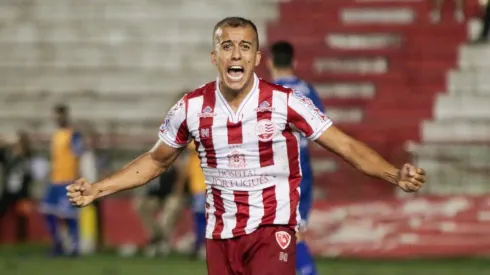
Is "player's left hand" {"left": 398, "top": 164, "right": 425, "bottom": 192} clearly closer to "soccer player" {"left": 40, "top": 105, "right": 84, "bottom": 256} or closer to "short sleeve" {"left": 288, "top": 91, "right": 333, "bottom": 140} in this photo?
"short sleeve" {"left": 288, "top": 91, "right": 333, "bottom": 140}

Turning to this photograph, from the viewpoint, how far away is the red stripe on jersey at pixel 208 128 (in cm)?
649

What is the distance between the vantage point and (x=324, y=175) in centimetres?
1598

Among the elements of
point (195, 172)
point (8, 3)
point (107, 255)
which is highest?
point (8, 3)

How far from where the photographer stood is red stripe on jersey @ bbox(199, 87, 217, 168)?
21.3 ft

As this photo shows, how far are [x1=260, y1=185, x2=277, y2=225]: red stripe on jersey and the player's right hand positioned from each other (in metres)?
0.88

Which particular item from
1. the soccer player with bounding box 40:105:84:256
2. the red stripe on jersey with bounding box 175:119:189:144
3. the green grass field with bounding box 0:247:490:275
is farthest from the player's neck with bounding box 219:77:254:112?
the soccer player with bounding box 40:105:84:256

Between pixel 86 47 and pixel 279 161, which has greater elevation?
pixel 86 47

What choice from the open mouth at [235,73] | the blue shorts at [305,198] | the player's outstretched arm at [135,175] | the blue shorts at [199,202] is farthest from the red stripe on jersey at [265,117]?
the blue shorts at [199,202]

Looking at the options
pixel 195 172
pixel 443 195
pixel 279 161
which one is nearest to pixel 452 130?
pixel 443 195

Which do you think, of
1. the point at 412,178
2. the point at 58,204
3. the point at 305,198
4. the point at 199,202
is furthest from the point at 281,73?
the point at 58,204

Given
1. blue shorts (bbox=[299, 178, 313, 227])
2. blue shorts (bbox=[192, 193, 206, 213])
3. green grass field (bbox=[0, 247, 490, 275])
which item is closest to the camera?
blue shorts (bbox=[299, 178, 313, 227])

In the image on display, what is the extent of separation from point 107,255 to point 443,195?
423 cm

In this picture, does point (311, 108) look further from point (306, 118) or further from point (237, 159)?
point (237, 159)

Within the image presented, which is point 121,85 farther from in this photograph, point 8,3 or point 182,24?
point 8,3
